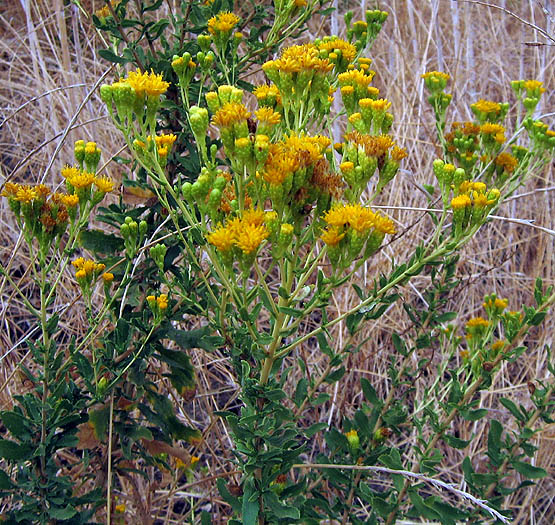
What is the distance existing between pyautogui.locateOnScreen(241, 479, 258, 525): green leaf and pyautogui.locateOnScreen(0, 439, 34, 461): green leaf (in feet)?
2.29

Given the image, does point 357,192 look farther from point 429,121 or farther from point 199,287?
point 429,121

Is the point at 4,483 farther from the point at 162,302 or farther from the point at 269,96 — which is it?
the point at 269,96

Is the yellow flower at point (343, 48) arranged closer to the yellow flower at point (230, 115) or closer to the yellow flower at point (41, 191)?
the yellow flower at point (230, 115)

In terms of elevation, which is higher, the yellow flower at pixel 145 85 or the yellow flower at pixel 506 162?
the yellow flower at pixel 145 85

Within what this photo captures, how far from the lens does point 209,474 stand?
120 inches

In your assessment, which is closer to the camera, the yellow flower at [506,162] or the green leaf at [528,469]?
the green leaf at [528,469]

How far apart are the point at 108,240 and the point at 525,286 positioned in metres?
2.98

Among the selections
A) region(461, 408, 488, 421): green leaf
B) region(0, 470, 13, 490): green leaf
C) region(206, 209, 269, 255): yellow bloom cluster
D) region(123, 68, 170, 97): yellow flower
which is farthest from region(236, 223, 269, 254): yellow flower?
region(461, 408, 488, 421): green leaf

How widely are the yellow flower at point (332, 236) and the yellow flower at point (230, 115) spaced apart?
1.28 ft

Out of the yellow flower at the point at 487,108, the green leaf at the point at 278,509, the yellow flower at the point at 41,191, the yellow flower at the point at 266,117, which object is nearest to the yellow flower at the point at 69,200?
the yellow flower at the point at 41,191

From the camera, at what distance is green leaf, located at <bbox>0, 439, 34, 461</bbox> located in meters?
1.80

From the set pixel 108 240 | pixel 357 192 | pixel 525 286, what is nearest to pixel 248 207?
pixel 357 192

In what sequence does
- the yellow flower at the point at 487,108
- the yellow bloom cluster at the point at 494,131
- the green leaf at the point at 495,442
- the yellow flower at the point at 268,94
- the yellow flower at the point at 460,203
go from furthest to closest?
1. the yellow flower at the point at 487,108
2. the yellow bloom cluster at the point at 494,131
3. the green leaf at the point at 495,442
4. the yellow flower at the point at 268,94
5. the yellow flower at the point at 460,203

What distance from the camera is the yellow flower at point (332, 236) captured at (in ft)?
5.02
